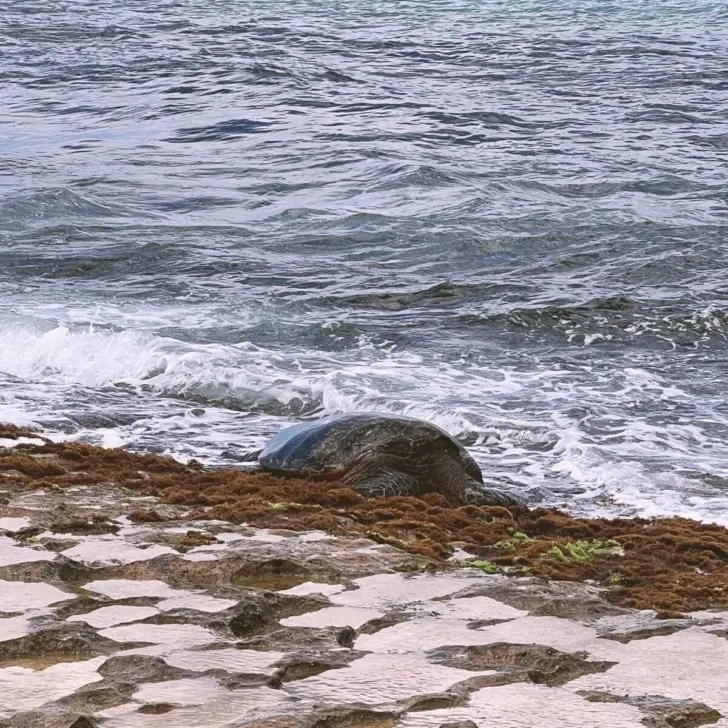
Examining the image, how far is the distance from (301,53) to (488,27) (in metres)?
5.62

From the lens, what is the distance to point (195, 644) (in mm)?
3887

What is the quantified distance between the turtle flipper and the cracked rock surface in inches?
42.8

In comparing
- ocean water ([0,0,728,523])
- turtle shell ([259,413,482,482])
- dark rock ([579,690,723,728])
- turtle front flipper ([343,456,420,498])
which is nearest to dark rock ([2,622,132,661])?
dark rock ([579,690,723,728])

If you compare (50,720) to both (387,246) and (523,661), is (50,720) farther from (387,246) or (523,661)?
(387,246)

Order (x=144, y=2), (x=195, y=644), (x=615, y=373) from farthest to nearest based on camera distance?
(x=144, y=2) < (x=615, y=373) < (x=195, y=644)

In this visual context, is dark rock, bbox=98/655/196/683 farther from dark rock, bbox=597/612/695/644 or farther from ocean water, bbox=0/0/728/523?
ocean water, bbox=0/0/728/523

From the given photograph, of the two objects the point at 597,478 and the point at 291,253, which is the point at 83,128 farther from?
the point at 597,478

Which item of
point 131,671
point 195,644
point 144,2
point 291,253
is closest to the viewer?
point 131,671

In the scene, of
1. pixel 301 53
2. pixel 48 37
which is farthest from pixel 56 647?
pixel 48 37

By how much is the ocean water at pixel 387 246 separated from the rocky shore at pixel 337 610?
1271 millimetres

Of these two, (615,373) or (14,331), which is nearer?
(615,373)

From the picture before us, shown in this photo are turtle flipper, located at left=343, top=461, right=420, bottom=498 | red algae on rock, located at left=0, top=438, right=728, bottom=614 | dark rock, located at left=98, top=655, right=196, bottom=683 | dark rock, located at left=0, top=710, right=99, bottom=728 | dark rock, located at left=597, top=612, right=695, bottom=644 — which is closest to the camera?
dark rock, located at left=0, top=710, right=99, bottom=728

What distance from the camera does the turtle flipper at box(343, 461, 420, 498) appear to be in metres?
6.45

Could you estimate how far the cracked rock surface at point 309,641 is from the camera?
334 cm
